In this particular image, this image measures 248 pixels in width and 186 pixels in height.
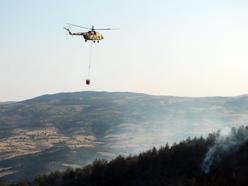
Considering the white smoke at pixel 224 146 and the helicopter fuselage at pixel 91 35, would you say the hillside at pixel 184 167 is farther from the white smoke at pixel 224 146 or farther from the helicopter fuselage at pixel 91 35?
the helicopter fuselage at pixel 91 35

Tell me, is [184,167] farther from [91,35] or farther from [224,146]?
[91,35]

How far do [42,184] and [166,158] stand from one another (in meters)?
33.0

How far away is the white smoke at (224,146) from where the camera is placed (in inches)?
2961

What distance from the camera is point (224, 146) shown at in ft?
261

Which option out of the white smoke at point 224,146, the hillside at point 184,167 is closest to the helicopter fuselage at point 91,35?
the hillside at point 184,167

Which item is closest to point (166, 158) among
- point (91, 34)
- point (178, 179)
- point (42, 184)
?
point (178, 179)

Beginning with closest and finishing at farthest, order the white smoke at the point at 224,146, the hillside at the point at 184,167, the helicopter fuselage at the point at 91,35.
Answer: the hillside at the point at 184,167
the white smoke at the point at 224,146
the helicopter fuselage at the point at 91,35

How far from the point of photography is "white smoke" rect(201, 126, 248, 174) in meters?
75.2

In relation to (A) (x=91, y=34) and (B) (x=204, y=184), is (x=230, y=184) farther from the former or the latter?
(A) (x=91, y=34)

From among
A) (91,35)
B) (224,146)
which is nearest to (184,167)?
(224,146)

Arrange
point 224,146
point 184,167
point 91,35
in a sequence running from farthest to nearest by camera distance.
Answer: point 224,146
point 184,167
point 91,35

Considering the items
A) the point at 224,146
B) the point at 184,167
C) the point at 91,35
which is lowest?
the point at 184,167

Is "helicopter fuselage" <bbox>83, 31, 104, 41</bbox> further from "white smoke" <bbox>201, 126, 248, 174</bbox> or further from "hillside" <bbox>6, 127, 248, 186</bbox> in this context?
"white smoke" <bbox>201, 126, 248, 174</bbox>

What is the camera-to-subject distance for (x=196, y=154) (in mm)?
82562
